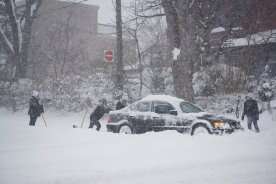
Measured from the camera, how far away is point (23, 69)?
26.8m

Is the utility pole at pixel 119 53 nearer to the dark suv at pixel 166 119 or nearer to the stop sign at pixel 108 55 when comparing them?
the stop sign at pixel 108 55

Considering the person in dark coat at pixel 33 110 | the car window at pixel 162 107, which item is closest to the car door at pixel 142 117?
the car window at pixel 162 107

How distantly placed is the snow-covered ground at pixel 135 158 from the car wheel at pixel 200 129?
0.89 metres

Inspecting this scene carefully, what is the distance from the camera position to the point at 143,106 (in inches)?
545

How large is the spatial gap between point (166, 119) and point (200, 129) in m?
1.25

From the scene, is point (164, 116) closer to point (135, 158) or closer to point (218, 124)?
point (218, 124)

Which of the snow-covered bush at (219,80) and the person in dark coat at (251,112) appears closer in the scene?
the person in dark coat at (251,112)

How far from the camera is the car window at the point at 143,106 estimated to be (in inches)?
540

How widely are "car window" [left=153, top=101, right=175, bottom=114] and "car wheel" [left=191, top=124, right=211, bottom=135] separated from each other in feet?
3.64

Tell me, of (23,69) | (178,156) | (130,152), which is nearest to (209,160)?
(178,156)

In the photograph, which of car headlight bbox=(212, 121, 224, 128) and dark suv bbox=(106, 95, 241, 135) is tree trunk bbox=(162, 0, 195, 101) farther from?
car headlight bbox=(212, 121, 224, 128)

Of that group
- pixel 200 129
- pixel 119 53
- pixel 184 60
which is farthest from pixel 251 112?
pixel 119 53

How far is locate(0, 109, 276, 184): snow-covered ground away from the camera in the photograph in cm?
792

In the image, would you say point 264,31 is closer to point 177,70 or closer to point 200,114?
point 177,70
